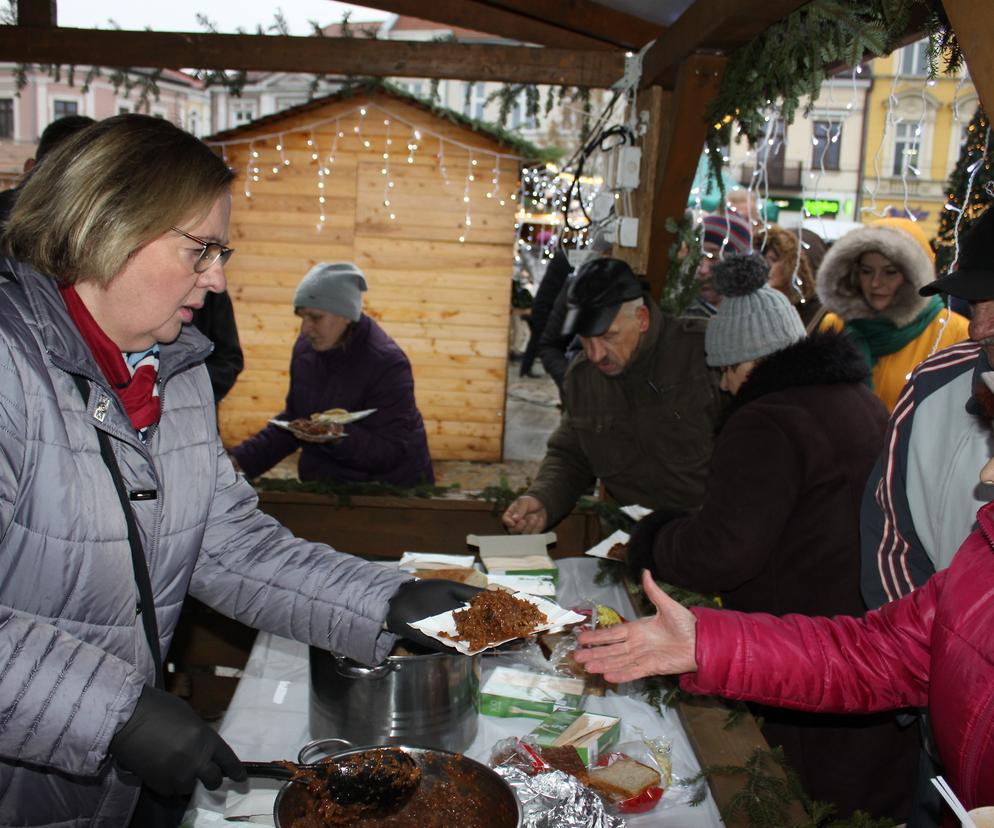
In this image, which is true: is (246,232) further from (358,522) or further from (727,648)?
(727,648)

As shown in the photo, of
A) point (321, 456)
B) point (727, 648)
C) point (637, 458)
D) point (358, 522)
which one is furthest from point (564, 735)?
point (321, 456)

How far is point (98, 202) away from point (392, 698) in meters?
1.11

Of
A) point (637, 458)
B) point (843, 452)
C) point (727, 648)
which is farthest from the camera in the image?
point (637, 458)

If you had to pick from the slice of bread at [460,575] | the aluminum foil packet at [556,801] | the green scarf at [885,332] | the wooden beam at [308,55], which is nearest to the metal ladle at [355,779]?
the aluminum foil packet at [556,801]

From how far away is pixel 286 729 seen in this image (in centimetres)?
221

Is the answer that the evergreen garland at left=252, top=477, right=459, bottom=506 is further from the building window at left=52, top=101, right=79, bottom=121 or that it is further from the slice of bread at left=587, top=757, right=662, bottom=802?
the building window at left=52, top=101, right=79, bottom=121

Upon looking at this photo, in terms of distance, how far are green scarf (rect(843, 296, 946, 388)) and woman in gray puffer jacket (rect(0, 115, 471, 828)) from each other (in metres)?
3.21

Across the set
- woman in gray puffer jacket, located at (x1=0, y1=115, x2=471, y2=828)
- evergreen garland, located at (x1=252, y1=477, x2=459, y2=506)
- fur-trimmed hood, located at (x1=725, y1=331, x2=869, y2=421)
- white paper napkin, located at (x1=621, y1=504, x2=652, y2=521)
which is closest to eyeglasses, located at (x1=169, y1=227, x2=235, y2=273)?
woman in gray puffer jacket, located at (x1=0, y1=115, x2=471, y2=828)

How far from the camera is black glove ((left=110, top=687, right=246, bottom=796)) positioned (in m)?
1.52

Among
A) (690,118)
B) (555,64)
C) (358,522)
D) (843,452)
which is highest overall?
(555,64)

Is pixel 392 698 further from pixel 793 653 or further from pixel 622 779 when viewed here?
pixel 793 653

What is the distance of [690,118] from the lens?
159 inches

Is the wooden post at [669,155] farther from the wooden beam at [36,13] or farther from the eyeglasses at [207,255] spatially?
the wooden beam at [36,13]

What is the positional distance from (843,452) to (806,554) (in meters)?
0.33
